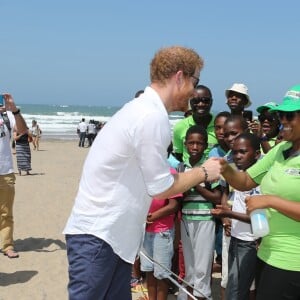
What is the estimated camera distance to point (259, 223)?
276 centimetres

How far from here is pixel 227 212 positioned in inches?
142

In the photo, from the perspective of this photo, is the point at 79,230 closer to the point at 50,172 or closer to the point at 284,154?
the point at 284,154

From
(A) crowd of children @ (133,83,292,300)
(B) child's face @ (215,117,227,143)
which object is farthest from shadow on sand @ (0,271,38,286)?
(B) child's face @ (215,117,227,143)

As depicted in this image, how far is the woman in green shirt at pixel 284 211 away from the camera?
2770 millimetres

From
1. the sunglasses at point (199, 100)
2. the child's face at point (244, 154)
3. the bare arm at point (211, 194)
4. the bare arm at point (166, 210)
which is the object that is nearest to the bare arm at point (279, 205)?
the child's face at point (244, 154)

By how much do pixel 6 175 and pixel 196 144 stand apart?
3.20m

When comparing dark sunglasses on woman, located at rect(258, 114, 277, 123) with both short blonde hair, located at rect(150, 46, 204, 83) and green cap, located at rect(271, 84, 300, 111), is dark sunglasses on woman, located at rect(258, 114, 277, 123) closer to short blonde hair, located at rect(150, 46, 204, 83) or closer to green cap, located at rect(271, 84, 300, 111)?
green cap, located at rect(271, 84, 300, 111)

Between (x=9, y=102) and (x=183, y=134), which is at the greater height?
(x=9, y=102)

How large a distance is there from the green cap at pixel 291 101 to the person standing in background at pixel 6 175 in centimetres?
417

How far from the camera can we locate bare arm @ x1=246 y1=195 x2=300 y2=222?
2.71 m

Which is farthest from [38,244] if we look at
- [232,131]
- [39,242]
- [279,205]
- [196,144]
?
[279,205]

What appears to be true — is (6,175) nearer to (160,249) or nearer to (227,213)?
(160,249)

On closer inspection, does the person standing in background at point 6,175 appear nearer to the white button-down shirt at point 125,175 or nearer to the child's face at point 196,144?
the child's face at point 196,144

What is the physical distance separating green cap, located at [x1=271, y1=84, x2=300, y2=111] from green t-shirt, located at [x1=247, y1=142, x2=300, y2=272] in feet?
0.89
